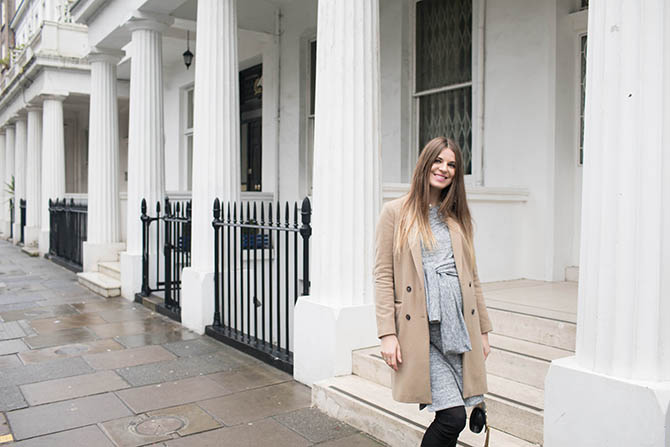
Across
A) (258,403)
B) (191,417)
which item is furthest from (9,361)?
(258,403)

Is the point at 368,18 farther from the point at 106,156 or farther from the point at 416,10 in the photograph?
the point at 106,156

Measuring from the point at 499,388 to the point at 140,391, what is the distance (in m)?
2.97

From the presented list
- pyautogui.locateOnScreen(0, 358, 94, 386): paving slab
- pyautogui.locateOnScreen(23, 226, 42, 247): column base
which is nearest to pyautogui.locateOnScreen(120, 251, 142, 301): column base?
pyautogui.locateOnScreen(0, 358, 94, 386): paving slab

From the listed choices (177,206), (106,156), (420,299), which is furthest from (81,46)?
(420,299)

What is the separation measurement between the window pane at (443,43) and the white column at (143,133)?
4.14 metres

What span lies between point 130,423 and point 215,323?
275cm

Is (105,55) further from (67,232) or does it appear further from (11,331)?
(11,331)

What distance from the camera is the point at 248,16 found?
35.5ft

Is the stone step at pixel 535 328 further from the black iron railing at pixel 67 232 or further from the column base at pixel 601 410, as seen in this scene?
the black iron railing at pixel 67 232

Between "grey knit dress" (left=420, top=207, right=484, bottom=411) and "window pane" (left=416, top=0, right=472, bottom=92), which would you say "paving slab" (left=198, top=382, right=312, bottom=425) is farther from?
"window pane" (left=416, top=0, right=472, bottom=92)

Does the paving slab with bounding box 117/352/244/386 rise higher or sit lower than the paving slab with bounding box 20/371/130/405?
higher

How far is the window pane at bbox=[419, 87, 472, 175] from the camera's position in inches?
300

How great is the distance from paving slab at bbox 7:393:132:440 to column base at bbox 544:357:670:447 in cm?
311

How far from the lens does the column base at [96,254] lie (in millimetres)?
11594
